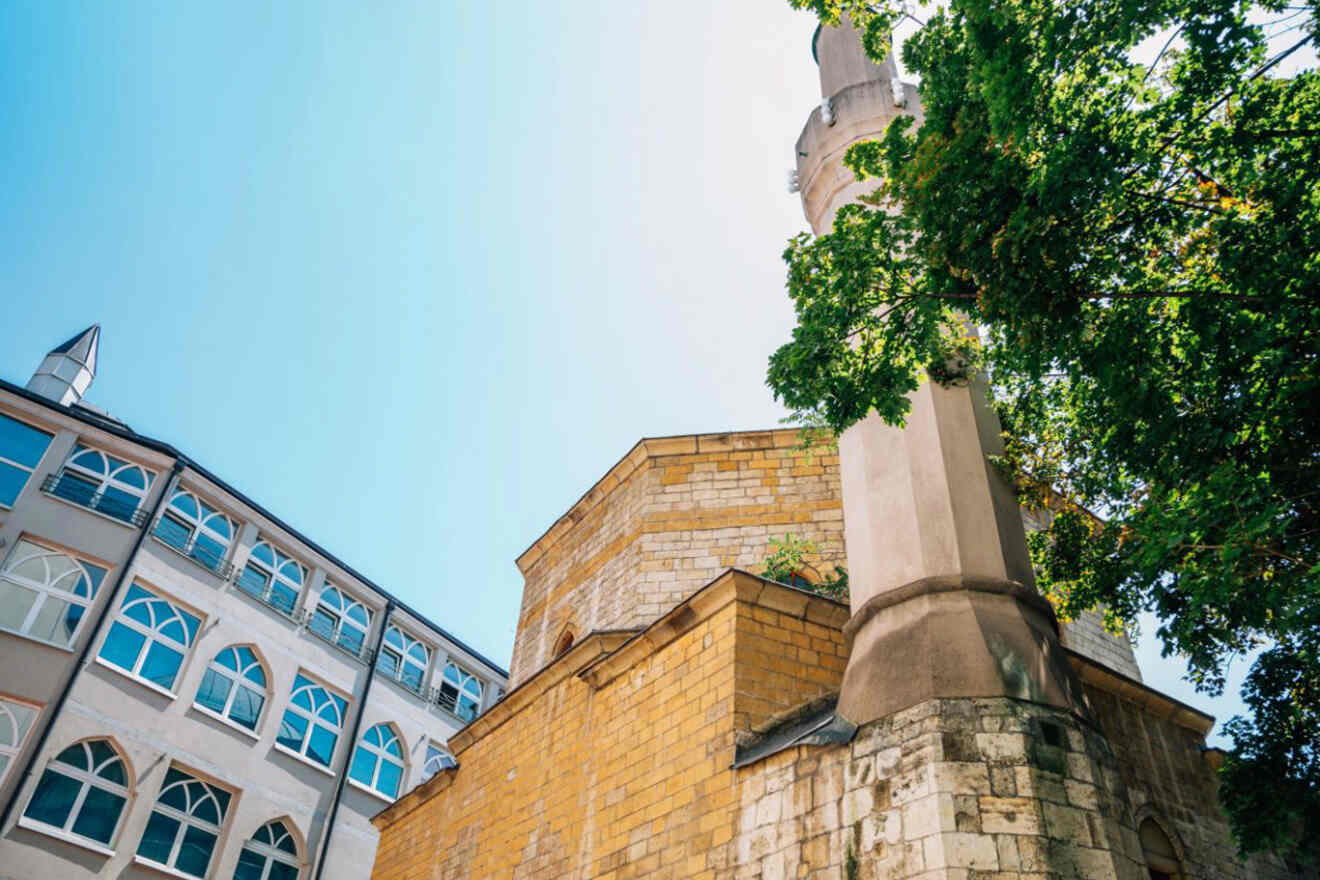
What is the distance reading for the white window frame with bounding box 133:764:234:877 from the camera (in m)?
16.4

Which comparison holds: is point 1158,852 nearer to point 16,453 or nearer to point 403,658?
point 403,658

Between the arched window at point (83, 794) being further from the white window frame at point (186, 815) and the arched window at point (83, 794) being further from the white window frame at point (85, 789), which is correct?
the white window frame at point (186, 815)

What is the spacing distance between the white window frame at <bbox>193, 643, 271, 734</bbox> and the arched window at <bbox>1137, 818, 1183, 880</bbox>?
16.0 metres

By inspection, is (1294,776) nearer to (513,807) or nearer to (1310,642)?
(1310,642)

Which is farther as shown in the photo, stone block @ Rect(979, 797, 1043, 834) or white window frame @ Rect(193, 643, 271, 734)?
white window frame @ Rect(193, 643, 271, 734)

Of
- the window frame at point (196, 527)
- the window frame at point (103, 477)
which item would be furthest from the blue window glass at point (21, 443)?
the window frame at point (196, 527)

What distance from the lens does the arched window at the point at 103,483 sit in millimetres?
17688

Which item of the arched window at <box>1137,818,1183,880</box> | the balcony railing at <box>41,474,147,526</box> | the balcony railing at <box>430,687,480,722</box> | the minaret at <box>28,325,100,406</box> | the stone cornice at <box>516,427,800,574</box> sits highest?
the minaret at <box>28,325,100,406</box>

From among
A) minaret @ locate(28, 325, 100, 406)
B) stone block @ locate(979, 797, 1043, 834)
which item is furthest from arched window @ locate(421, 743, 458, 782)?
stone block @ locate(979, 797, 1043, 834)

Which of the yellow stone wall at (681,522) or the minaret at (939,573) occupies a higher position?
the yellow stone wall at (681,522)

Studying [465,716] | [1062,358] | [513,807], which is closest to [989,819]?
[1062,358]

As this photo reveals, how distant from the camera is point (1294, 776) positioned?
8312 mm

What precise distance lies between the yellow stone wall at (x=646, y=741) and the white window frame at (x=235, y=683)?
8281 millimetres

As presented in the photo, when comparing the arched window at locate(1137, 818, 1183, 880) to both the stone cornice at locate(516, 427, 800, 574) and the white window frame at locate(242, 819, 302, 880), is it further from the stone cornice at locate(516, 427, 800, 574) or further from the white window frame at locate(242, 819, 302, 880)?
the white window frame at locate(242, 819, 302, 880)
